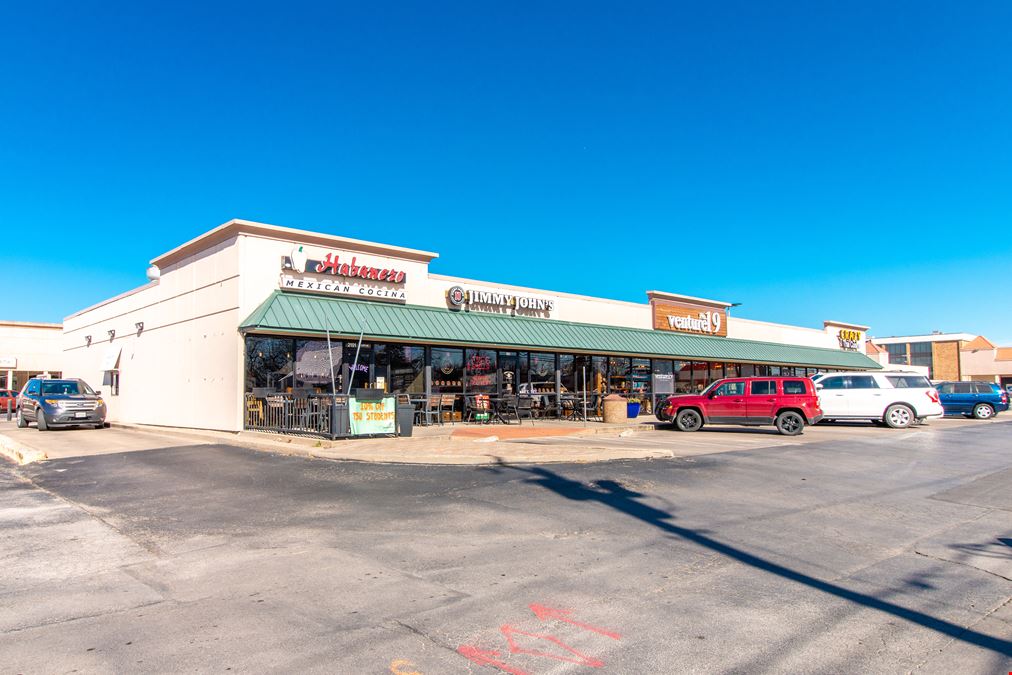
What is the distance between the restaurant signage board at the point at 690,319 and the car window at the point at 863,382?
390 inches

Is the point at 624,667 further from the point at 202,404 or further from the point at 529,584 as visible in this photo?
the point at 202,404

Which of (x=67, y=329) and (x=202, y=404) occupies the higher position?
(x=67, y=329)

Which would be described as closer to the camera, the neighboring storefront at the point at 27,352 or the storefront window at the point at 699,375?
the storefront window at the point at 699,375

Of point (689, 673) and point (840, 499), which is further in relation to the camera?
point (840, 499)

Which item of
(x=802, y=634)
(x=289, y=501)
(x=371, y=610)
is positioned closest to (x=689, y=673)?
(x=802, y=634)

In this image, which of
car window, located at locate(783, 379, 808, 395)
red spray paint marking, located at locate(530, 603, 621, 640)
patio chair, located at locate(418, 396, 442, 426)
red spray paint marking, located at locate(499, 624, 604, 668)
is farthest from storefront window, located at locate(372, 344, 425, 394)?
red spray paint marking, located at locate(499, 624, 604, 668)

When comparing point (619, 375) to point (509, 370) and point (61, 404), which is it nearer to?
point (509, 370)

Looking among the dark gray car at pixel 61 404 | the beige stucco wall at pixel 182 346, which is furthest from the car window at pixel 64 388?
the beige stucco wall at pixel 182 346

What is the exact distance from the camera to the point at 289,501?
946 cm

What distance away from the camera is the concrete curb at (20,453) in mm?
14156

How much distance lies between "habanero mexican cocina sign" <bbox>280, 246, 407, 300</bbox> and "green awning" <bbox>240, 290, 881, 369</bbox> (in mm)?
312

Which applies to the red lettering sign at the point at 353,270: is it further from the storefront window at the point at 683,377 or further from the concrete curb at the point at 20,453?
the storefront window at the point at 683,377

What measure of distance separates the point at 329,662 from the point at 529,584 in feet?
6.81

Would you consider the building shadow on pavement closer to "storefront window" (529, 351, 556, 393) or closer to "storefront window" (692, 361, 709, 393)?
"storefront window" (529, 351, 556, 393)
